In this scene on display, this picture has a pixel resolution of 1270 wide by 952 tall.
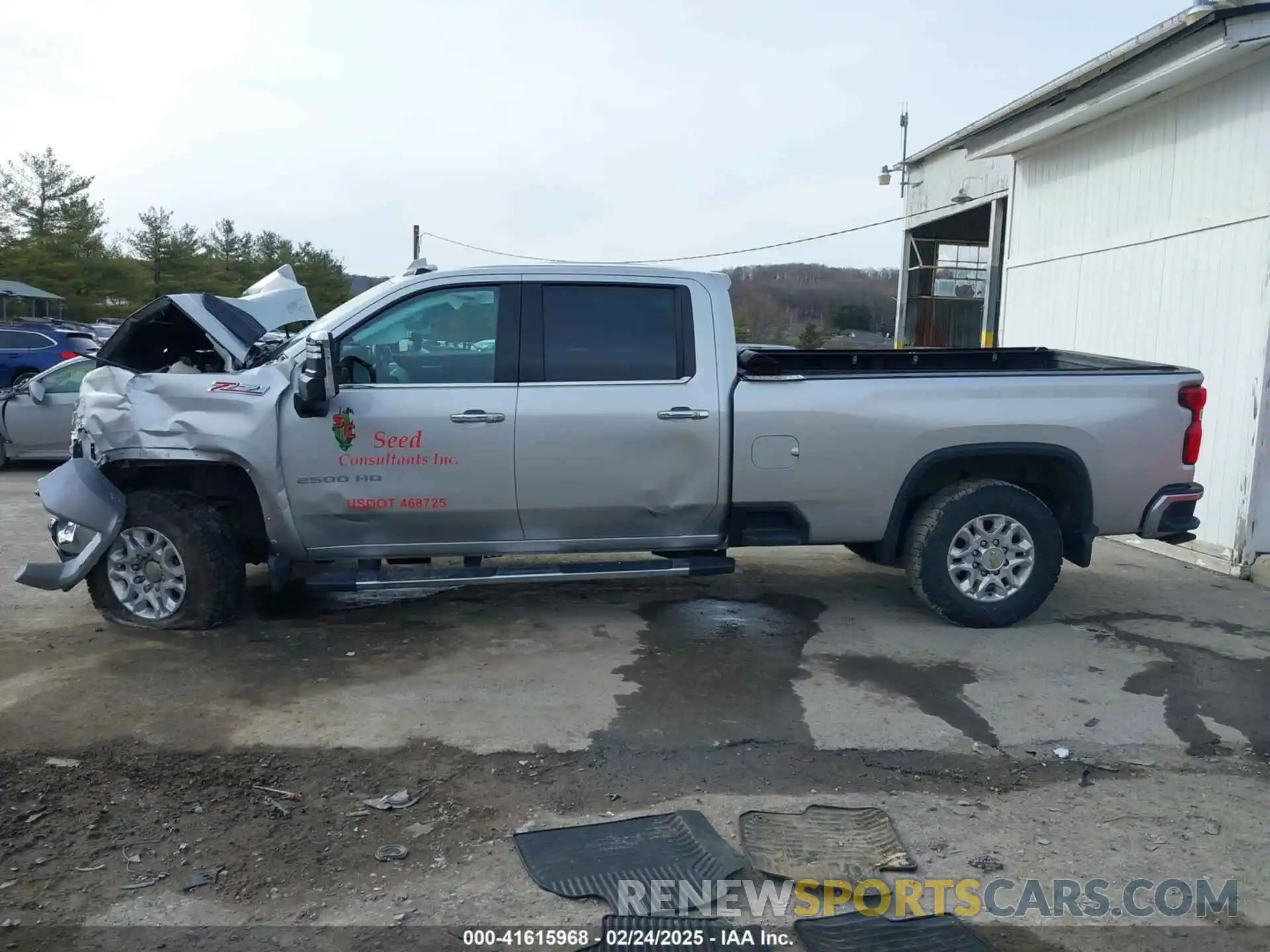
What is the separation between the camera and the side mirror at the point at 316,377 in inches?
209

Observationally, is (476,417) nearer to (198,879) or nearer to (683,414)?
(683,414)

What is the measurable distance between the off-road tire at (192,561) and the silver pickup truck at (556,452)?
15 millimetres

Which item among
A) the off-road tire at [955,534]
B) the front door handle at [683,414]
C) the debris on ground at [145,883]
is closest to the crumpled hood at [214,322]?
the front door handle at [683,414]

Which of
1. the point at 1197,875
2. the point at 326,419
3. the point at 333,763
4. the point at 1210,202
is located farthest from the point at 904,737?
the point at 1210,202

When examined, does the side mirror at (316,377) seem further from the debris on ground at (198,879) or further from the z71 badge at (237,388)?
the debris on ground at (198,879)

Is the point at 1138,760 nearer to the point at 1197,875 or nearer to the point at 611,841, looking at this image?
the point at 1197,875

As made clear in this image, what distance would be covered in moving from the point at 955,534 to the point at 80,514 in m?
4.85

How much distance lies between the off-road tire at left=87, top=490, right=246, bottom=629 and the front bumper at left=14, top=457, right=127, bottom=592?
0.11m

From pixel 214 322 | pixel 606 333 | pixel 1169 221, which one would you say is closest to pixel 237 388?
pixel 214 322

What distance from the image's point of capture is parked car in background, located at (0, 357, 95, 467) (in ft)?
39.3

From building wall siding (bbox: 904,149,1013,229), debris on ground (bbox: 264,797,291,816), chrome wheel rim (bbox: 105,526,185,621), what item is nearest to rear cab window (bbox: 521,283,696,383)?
chrome wheel rim (bbox: 105,526,185,621)

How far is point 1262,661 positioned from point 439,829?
15.2ft

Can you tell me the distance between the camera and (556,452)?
18.4 feet

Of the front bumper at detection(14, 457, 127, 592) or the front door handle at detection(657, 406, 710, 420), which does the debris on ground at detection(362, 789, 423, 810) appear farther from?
the front bumper at detection(14, 457, 127, 592)
